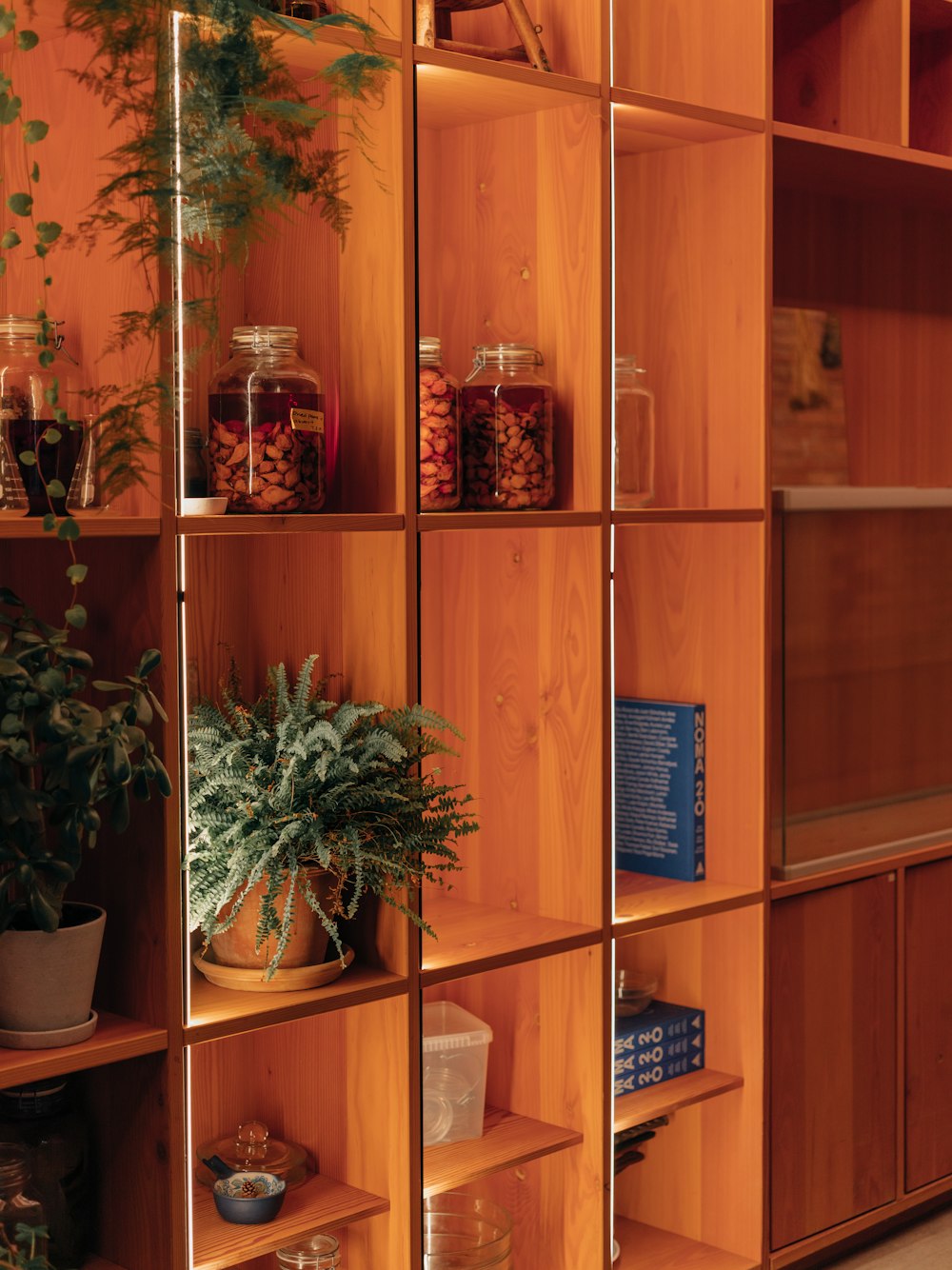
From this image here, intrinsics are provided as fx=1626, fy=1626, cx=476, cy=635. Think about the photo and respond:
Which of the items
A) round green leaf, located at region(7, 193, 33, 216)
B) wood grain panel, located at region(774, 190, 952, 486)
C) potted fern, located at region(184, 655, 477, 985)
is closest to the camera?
round green leaf, located at region(7, 193, 33, 216)

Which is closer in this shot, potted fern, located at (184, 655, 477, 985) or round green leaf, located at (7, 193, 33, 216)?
round green leaf, located at (7, 193, 33, 216)

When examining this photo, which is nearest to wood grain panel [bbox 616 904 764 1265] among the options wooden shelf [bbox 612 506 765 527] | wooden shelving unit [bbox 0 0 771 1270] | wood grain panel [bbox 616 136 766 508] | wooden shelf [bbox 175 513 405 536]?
A: wooden shelving unit [bbox 0 0 771 1270]

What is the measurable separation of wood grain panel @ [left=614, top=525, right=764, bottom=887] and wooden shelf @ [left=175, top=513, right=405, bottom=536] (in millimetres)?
819

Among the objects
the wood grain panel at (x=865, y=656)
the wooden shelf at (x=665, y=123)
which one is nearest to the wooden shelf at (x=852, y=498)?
the wood grain panel at (x=865, y=656)

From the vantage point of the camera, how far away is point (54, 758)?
1.64 metres

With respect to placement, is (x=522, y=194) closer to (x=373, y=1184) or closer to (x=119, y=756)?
(x=119, y=756)

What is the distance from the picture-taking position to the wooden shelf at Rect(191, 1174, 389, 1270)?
2078 mm

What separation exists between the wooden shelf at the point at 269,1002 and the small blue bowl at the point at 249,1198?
0.88ft

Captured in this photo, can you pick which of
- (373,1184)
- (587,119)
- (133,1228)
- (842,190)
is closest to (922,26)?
(842,190)

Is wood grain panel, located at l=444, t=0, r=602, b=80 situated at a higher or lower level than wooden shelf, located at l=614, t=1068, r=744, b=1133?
higher

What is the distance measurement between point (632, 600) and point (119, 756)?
147cm

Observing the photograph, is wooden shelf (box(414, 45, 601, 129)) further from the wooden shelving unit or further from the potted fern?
the potted fern

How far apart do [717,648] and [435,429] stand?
76 cm

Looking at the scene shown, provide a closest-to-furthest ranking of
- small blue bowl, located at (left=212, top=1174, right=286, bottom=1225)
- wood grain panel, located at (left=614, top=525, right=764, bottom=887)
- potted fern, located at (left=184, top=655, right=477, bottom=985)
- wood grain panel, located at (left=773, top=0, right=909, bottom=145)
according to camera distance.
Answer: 1. potted fern, located at (left=184, top=655, right=477, bottom=985)
2. small blue bowl, located at (left=212, top=1174, right=286, bottom=1225)
3. wood grain panel, located at (left=614, top=525, right=764, bottom=887)
4. wood grain panel, located at (left=773, top=0, right=909, bottom=145)
